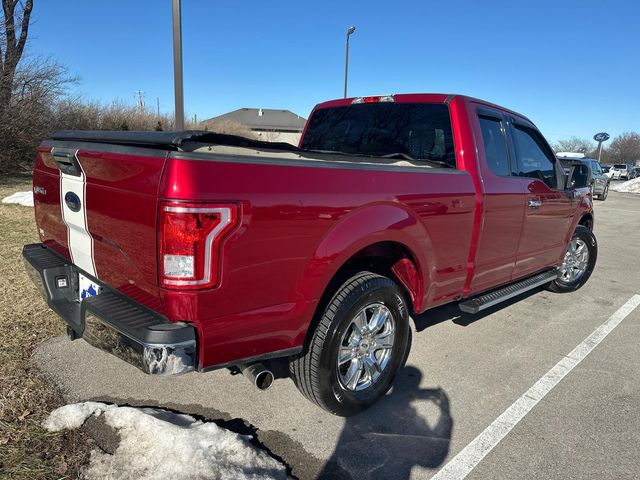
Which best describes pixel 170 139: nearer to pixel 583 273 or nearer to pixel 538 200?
pixel 538 200

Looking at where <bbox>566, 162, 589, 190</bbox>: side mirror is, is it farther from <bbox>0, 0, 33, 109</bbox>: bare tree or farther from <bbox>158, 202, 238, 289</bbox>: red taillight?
<bbox>0, 0, 33, 109</bbox>: bare tree

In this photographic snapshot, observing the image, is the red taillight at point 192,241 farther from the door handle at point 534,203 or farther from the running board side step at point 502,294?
the door handle at point 534,203

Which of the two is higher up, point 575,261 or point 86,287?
point 86,287

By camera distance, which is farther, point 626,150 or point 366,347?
point 626,150

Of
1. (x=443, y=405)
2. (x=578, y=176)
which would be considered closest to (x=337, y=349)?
(x=443, y=405)

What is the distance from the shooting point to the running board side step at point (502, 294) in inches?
142

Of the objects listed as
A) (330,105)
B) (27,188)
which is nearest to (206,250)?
(330,105)

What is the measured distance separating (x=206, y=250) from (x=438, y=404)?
1987 millimetres

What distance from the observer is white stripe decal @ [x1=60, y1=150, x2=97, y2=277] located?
2529 millimetres

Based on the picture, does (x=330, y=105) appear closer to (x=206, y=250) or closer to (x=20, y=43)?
(x=206, y=250)

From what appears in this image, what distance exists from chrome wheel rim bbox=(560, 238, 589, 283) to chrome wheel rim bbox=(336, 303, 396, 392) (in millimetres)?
3333

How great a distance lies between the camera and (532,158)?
4340mm

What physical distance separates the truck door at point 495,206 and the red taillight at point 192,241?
2.24 metres

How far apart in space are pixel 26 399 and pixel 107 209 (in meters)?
1.44
